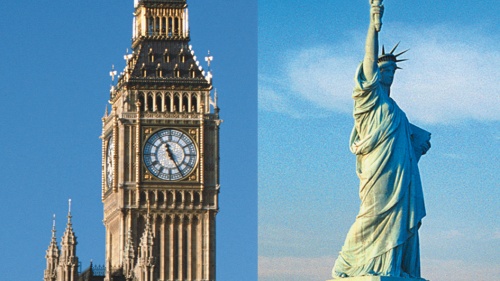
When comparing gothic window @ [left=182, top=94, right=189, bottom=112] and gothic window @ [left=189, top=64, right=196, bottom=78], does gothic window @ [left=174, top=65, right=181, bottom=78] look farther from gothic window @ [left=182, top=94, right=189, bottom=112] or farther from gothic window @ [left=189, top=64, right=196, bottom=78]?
gothic window @ [left=182, top=94, right=189, bottom=112]

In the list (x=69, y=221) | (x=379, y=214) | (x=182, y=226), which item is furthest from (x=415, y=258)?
(x=182, y=226)

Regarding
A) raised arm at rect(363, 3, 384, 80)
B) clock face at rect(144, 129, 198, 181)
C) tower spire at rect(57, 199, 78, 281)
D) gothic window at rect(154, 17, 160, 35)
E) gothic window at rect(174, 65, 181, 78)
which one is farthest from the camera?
gothic window at rect(154, 17, 160, 35)

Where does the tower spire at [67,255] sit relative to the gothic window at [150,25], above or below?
below

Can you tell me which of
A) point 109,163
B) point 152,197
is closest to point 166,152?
point 152,197

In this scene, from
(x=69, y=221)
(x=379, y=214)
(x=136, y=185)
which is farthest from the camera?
(x=136, y=185)

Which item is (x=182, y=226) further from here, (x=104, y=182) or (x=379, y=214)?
(x=379, y=214)

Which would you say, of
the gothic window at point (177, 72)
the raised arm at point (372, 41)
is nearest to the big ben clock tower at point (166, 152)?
the gothic window at point (177, 72)

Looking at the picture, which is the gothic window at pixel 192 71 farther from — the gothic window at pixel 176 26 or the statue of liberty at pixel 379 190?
the statue of liberty at pixel 379 190

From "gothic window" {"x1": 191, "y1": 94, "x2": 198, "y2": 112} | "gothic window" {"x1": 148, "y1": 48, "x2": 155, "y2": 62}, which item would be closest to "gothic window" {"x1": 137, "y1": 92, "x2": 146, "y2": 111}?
"gothic window" {"x1": 148, "y1": 48, "x2": 155, "y2": 62}
